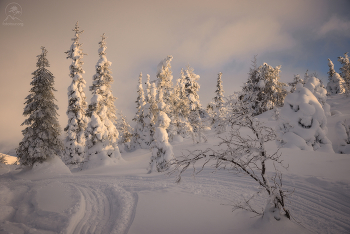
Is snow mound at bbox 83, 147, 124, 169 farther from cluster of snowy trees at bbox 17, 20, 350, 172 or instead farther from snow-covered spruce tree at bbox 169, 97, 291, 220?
snow-covered spruce tree at bbox 169, 97, 291, 220

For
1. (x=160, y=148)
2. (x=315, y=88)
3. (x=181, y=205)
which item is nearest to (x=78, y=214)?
(x=181, y=205)

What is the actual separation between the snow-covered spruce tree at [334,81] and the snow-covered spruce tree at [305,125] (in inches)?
1709

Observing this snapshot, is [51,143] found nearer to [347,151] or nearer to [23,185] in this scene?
[23,185]

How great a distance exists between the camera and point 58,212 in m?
6.06

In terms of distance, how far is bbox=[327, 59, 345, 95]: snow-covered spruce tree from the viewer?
40950 millimetres

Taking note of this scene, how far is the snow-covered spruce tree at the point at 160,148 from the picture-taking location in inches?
544

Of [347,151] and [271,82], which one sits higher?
[271,82]

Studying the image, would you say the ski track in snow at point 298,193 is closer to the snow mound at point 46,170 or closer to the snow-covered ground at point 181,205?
the snow-covered ground at point 181,205

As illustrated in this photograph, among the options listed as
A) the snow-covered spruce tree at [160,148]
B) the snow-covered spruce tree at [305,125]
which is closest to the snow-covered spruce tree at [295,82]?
the snow-covered spruce tree at [305,125]

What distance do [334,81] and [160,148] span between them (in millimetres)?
54592

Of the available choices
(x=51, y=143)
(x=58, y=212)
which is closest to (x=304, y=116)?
(x=58, y=212)

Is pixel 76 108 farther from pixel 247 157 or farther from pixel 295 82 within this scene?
pixel 295 82

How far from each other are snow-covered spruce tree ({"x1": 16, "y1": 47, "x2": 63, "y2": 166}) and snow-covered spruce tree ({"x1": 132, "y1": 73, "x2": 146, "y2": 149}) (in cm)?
1831

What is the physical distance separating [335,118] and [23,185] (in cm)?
3243
